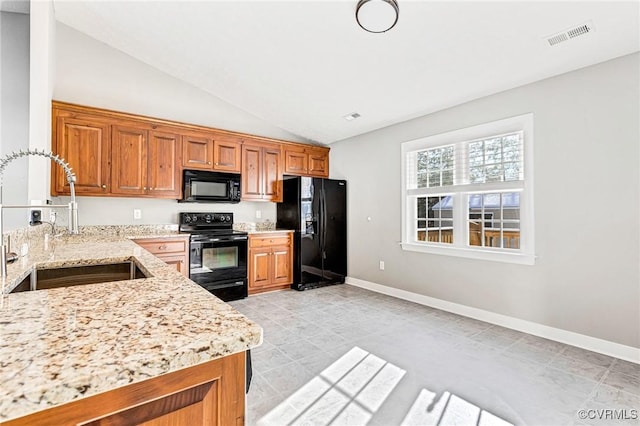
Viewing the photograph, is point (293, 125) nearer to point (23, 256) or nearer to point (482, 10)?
point (482, 10)

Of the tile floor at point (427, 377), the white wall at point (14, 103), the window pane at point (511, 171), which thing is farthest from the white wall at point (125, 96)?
the window pane at point (511, 171)

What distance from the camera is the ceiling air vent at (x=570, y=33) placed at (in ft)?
7.35

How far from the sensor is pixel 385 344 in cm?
270

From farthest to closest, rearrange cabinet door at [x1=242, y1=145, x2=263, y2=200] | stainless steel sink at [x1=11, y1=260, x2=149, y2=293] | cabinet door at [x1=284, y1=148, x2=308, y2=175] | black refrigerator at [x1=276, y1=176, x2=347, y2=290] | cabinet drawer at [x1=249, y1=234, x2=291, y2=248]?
cabinet door at [x1=284, y1=148, x2=308, y2=175] < black refrigerator at [x1=276, y1=176, x2=347, y2=290] < cabinet door at [x1=242, y1=145, x2=263, y2=200] < cabinet drawer at [x1=249, y1=234, x2=291, y2=248] < stainless steel sink at [x1=11, y1=260, x2=149, y2=293]

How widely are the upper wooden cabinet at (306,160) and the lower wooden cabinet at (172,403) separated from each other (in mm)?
4325

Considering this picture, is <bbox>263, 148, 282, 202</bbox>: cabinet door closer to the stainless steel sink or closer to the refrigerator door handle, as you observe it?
the refrigerator door handle

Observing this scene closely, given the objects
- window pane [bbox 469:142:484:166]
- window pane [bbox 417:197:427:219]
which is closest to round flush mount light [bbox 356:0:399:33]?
window pane [bbox 469:142:484:166]

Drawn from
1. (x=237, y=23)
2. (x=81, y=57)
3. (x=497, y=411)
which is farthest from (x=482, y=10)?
(x=81, y=57)

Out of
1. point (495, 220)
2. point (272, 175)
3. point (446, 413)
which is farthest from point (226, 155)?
point (446, 413)

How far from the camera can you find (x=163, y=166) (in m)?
3.85

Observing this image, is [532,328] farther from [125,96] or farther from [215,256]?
[125,96]

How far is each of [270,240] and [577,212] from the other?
3.45m

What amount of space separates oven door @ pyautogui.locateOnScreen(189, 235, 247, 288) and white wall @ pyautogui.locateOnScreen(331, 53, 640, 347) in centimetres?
256

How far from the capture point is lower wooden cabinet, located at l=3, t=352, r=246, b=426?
1.64ft
